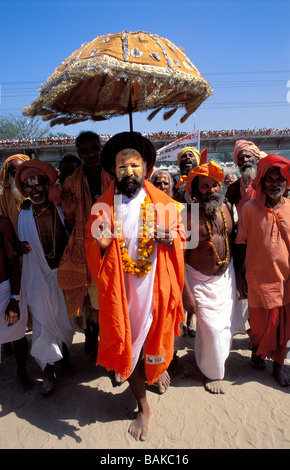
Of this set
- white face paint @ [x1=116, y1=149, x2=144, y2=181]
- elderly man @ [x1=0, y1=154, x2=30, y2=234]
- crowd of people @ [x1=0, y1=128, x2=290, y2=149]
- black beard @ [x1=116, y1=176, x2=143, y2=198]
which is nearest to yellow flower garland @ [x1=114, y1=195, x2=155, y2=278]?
black beard @ [x1=116, y1=176, x2=143, y2=198]

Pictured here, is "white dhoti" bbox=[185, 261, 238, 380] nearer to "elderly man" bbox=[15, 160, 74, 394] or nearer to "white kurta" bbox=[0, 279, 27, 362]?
"elderly man" bbox=[15, 160, 74, 394]

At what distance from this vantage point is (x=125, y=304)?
2422mm

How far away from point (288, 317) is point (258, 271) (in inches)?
23.2

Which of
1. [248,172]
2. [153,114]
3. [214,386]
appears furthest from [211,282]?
[153,114]

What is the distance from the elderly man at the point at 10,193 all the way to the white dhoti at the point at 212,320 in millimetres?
2579

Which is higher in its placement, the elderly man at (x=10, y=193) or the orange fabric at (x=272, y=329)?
the elderly man at (x=10, y=193)

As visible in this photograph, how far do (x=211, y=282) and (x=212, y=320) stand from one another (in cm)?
39

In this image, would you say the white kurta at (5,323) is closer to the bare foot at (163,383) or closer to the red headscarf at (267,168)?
the bare foot at (163,383)

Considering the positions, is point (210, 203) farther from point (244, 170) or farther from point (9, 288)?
point (9, 288)

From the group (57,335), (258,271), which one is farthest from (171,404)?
(258,271)

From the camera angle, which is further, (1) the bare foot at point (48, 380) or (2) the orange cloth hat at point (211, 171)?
(1) the bare foot at point (48, 380)

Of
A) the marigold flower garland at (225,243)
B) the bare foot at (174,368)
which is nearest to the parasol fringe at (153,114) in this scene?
the marigold flower garland at (225,243)

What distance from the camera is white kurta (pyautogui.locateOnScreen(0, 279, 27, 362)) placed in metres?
3.08

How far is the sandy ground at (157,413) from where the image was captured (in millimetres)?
2627
